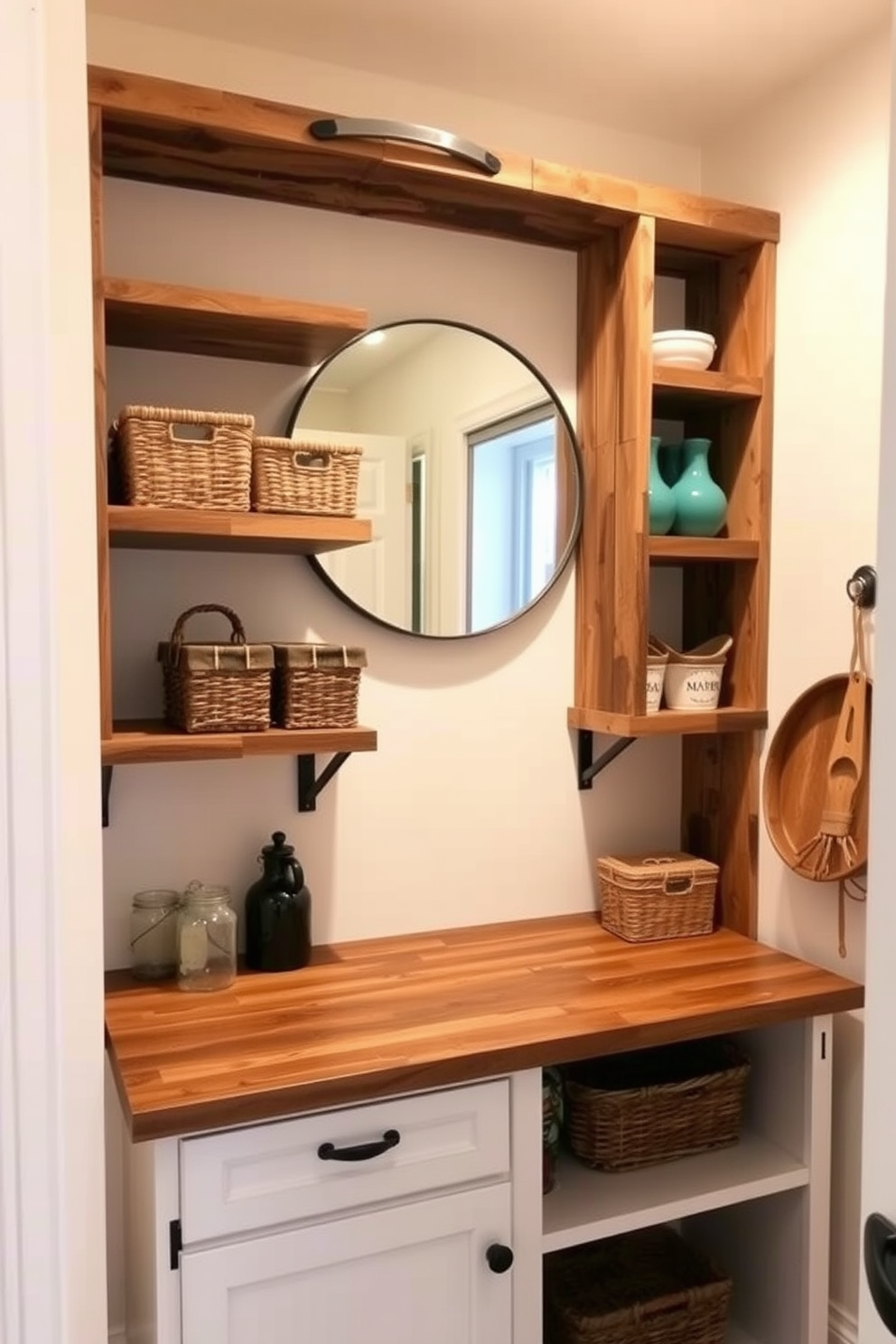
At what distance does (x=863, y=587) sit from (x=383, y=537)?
0.90 m

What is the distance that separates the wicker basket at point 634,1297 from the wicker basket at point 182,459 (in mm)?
1521

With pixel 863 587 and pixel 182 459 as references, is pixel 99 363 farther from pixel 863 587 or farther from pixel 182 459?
pixel 863 587

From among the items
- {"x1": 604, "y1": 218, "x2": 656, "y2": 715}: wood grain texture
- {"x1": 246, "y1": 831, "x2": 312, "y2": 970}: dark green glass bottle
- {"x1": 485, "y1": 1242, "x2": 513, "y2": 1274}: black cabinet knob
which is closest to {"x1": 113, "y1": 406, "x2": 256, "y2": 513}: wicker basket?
{"x1": 246, "y1": 831, "x2": 312, "y2": 970}: dark green glass bottle

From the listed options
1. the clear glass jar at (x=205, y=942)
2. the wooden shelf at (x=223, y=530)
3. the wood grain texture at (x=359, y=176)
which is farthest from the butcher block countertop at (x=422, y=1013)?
the wood grain texture at (x=359, y=176)

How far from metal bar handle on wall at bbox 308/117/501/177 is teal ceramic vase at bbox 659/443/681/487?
69 cm

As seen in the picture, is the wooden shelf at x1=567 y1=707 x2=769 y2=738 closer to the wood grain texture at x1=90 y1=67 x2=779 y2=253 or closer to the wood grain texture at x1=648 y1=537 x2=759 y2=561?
the wood grain texture at x1=648 y1=537 x2=759 y2=561

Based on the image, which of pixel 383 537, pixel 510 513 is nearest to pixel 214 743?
pixel 383 537

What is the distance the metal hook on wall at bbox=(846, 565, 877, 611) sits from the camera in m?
1.92

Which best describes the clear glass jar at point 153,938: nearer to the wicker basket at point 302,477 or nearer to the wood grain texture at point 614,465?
the wicker basket at point 302,477

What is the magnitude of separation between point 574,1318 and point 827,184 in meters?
2.12

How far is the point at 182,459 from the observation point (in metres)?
1.69

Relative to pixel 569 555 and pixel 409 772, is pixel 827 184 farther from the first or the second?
pixel 409 772

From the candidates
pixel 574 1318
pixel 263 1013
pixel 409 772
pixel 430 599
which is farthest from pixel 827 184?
pixel 574 1318

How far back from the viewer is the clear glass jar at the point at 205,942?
1.82m
